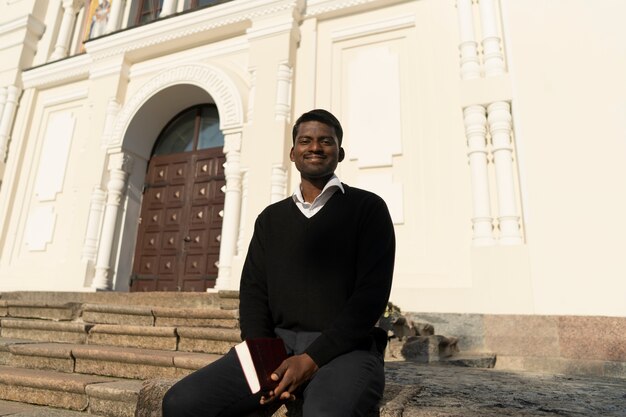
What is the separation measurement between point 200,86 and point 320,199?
6268 mm

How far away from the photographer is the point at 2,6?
32.9 ft

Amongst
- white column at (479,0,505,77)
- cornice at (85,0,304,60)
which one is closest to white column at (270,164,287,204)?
cornice at (85,0,304,60)

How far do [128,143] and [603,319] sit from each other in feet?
25.9

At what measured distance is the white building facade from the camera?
15.2 feet

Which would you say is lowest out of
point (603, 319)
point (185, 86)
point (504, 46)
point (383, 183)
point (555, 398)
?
point (555, 398)

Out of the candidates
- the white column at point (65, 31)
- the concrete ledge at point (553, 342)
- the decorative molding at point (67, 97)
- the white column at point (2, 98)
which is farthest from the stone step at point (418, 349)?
the white column at point (2, 98)

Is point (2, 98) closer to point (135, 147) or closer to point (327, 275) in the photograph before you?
point (135, 147)

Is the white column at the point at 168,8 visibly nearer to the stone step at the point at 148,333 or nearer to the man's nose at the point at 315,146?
the stone step at the point at 148,333

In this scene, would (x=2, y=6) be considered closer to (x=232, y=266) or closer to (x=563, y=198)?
(x=232, y=266)

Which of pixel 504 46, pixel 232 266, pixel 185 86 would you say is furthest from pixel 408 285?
pixel 185 86

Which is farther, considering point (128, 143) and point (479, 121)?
point (128, 143)

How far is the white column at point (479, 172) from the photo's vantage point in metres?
4.88

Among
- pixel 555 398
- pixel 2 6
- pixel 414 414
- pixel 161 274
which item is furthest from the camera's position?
pixel 2 6

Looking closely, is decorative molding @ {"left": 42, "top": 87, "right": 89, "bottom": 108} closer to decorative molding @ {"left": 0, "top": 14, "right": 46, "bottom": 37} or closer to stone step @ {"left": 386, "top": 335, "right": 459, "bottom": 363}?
decorative molding @ {"left": 0, "top": 14, "right": 46, "bottom": 37}
